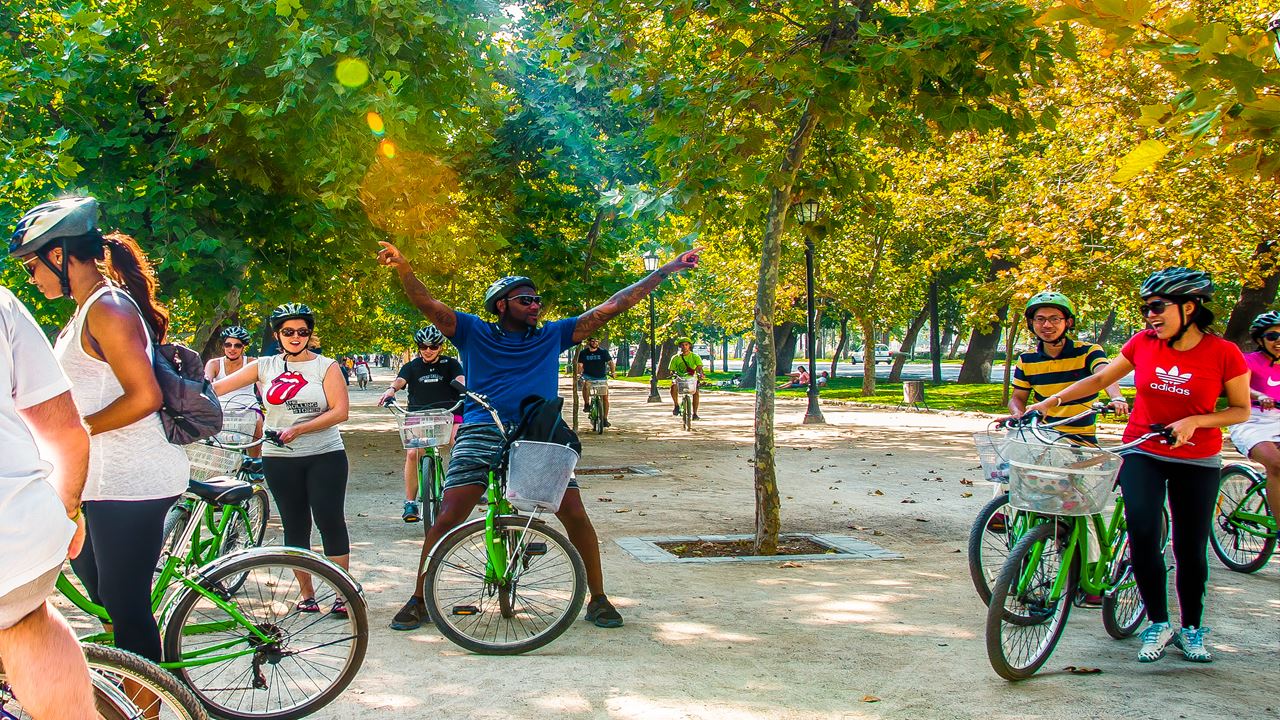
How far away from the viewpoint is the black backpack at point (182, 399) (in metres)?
3.66

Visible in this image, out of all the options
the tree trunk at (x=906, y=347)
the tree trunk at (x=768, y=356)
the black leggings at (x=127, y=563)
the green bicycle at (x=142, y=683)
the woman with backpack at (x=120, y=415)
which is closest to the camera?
the green bicycle at (x=142, y=683)

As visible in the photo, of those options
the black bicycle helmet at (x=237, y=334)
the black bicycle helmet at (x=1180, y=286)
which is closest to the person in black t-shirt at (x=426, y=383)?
the black bicycle helmet at (x=237, y=334)

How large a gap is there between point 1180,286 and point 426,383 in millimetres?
6257

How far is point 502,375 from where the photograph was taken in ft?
19.2

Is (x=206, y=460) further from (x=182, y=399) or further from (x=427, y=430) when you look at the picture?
(x=427, y=430)

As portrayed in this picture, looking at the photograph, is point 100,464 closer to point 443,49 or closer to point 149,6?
point 443,49

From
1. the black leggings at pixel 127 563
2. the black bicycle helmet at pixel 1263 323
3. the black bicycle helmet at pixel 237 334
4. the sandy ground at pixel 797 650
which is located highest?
the black bicycle helmet at pixel 1263 323

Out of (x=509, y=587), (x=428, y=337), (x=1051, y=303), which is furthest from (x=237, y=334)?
(x=1051, y=303)

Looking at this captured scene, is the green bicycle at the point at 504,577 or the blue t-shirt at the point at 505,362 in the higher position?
the blue t-shirt at the point at 505,362

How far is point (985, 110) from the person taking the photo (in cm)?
786

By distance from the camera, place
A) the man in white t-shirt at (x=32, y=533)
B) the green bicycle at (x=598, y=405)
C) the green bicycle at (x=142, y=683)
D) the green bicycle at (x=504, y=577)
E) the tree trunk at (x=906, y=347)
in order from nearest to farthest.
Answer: the man in white t-shirt at (x=32, y=533), the green bicycle at (x=142, y=683), the green bicycle at (x=504, y=577), the green bicycle at (x=598, y=405), the tree trunk at (x=906, y=347)

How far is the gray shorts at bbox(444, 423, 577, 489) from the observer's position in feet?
18.6

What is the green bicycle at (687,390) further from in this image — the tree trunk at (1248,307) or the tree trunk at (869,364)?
the tree trunk at (869,364)

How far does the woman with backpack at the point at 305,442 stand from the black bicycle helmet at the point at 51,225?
2.48m
